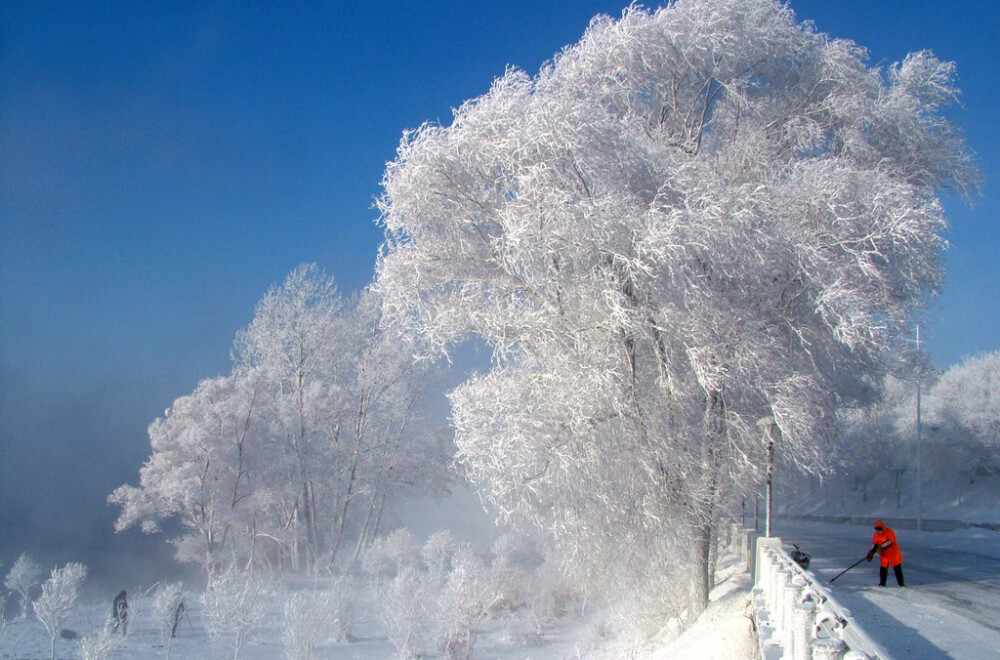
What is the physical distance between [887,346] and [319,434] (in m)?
25.4

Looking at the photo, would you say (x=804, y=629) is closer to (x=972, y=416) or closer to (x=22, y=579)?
(x=22, y=579)

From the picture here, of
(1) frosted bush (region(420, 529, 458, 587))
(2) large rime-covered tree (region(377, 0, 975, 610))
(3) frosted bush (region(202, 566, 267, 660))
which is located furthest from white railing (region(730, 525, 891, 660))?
(1) frosted bush (region(420, 529, 458, 587))

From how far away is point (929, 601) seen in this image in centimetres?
987

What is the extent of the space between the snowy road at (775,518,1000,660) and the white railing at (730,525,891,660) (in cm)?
115

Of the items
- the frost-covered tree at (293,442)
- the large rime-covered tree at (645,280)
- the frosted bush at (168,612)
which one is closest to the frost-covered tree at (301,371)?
the frost-covered tree at (293,442)

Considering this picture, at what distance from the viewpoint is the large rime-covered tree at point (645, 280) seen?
9477 millimetres

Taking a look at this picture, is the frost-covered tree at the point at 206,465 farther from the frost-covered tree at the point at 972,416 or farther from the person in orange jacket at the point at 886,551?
the frost-covered tree at the point at 972,416

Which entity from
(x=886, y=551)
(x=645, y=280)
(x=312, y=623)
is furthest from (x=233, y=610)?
(x=886, y=551)

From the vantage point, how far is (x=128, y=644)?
61.6ft

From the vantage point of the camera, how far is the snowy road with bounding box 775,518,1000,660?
24.1ft

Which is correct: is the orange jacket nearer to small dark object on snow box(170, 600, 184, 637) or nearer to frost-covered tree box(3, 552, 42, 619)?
Result: small dark object on snow box(170, 600, 184, 637)

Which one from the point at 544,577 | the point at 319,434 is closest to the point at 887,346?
the point at 544,577

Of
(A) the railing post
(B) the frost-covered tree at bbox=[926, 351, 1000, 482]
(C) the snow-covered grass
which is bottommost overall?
(C) the snow-covered grass

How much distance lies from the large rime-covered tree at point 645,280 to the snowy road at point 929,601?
2.30 m
